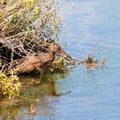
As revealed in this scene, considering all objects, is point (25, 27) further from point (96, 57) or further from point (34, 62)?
point (96, 57)

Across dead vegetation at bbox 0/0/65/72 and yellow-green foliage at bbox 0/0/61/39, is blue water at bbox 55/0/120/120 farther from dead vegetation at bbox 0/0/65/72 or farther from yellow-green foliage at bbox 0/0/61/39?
yellow-green foliage at bbox 0/0/61/39

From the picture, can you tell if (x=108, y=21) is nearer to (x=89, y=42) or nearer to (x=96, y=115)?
(x=89, y=42)

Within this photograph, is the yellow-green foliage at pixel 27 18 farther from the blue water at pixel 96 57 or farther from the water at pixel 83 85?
the blue water at pixel 96 57

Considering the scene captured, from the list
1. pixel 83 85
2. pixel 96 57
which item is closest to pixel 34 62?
pixel 83 85

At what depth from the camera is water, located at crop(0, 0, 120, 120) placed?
28.7ft

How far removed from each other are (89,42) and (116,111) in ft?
17.2

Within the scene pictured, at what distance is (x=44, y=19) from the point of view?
434 inches

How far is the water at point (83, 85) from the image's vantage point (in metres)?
8.76

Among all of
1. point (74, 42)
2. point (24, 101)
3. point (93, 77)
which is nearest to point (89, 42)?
point (74, 42)

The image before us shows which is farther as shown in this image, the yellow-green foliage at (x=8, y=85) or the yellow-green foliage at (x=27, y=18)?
the yellow-green foliage at (x=27, y=18)

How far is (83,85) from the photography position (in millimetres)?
10477

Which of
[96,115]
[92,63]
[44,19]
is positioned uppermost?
[44,19]

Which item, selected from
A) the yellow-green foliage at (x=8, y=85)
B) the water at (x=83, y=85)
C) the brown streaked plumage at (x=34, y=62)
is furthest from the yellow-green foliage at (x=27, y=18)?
the yellow-green foliage at (x=8, y=85)

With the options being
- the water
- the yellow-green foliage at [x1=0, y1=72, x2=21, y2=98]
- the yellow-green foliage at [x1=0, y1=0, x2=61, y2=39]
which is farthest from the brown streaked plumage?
the yellow-green foliage at [x1=0, y1=72, x2=21, y2=98]
